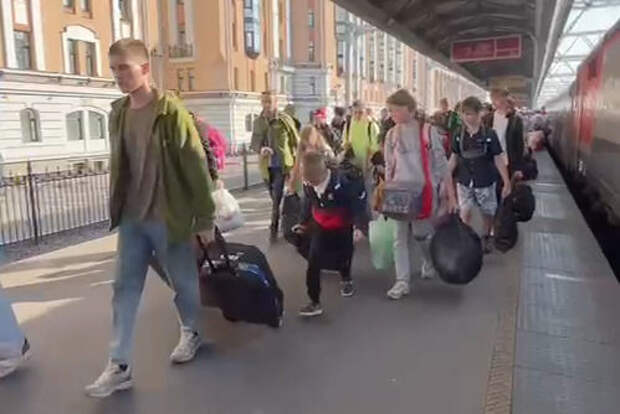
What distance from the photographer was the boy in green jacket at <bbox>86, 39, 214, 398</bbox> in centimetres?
350

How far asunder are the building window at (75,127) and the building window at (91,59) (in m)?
2.64

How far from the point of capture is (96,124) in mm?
32281

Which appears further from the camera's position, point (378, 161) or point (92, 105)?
point (92, 105)

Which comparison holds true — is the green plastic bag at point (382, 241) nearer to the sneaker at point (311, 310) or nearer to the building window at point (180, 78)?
the sneaker at point (311, 310)

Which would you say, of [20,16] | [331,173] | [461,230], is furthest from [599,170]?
[20,16]

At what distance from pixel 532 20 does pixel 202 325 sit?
17.1 m

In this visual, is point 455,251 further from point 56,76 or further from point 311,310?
point 56,76

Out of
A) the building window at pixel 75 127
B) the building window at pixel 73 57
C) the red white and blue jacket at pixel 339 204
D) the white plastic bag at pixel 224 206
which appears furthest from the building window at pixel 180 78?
the red white and blue jacket at pixel 339 204

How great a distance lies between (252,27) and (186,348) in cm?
4644

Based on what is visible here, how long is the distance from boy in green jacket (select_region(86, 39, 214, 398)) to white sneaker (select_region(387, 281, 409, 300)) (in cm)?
210

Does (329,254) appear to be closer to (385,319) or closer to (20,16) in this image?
(385,319)

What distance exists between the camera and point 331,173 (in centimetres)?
496

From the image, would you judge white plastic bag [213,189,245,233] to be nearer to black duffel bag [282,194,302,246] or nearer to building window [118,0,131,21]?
black duffel bag [282,194,302,246]

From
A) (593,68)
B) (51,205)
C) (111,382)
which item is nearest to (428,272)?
(111,382)
